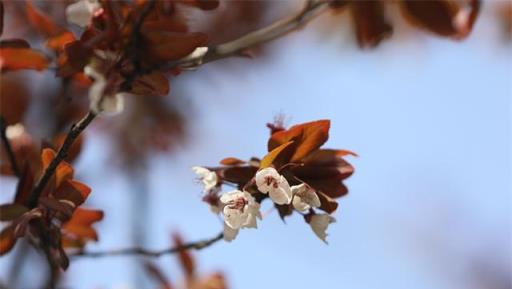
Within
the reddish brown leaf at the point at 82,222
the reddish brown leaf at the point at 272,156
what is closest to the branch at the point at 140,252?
the reddish brown leaf at the point at 82,222

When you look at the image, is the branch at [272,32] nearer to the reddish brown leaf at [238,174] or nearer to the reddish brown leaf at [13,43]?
the reddish brown leaf at [238,174]

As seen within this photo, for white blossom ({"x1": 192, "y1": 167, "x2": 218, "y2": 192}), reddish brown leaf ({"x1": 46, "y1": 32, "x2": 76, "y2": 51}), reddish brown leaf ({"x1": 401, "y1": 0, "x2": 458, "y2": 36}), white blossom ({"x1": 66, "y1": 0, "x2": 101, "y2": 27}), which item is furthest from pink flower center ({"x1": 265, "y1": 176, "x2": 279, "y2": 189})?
reddish brown leaf ({"x1": 401, "y1": 0, "x2": 458, "y2": 36})

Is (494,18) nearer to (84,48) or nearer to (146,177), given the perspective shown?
(146,177)

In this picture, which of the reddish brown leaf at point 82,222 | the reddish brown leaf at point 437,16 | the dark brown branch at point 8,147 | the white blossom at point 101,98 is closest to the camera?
the white blossom at point 101,98

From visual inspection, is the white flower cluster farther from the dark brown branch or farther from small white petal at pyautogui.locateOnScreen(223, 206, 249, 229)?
the dark brown branch

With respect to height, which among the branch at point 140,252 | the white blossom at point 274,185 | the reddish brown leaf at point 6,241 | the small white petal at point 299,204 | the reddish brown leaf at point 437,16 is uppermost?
the reddish brown leaf at point 437,16

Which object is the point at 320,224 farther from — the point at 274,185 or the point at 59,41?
the point at 59,41

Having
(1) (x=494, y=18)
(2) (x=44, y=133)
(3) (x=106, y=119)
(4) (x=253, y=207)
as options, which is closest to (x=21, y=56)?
(4) (x=253, y=207)
